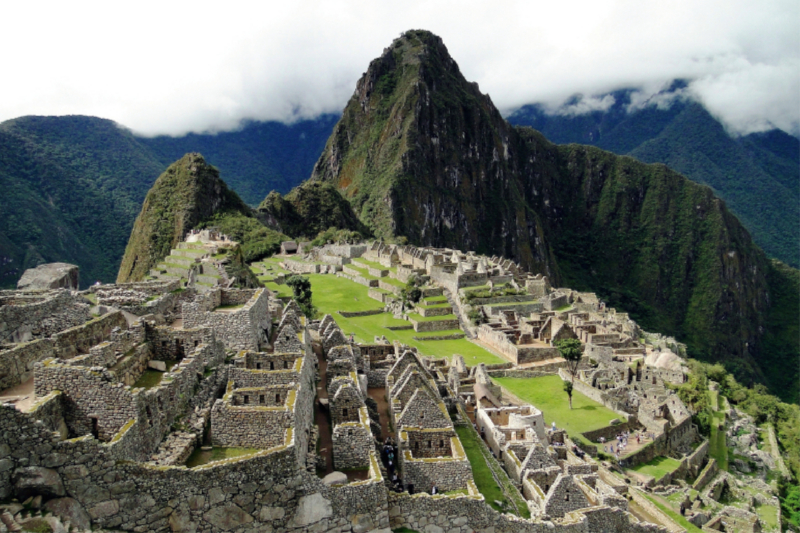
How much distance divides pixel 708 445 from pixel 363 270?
49.1m

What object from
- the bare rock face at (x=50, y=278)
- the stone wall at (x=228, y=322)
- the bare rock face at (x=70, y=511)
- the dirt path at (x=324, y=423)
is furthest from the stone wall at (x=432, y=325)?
the bare rock face at (x=70, y=511)

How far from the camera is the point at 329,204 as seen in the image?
15175 cm

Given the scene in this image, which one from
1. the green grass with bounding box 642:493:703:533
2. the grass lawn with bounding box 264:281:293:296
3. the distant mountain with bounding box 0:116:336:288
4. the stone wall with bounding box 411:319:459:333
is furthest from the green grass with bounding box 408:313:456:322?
the distant mountain with bounding box 0:116:336:288

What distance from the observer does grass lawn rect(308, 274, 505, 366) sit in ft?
139

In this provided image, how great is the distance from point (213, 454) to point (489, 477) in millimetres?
8180

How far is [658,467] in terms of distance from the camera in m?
29.1

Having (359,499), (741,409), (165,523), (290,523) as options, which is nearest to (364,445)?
(359,499)

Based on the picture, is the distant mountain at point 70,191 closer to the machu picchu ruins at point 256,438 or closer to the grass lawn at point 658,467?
the machu picchu ruins at point 256,438

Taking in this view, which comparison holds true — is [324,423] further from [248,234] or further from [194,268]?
[248,234]

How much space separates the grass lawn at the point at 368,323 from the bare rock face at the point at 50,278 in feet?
56.2

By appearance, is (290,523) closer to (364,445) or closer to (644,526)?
(364,445)

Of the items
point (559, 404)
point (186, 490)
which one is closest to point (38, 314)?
point (186, 490)

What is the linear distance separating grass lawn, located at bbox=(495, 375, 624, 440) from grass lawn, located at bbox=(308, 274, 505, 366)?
3.91m

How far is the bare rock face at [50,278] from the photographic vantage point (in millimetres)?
25562
